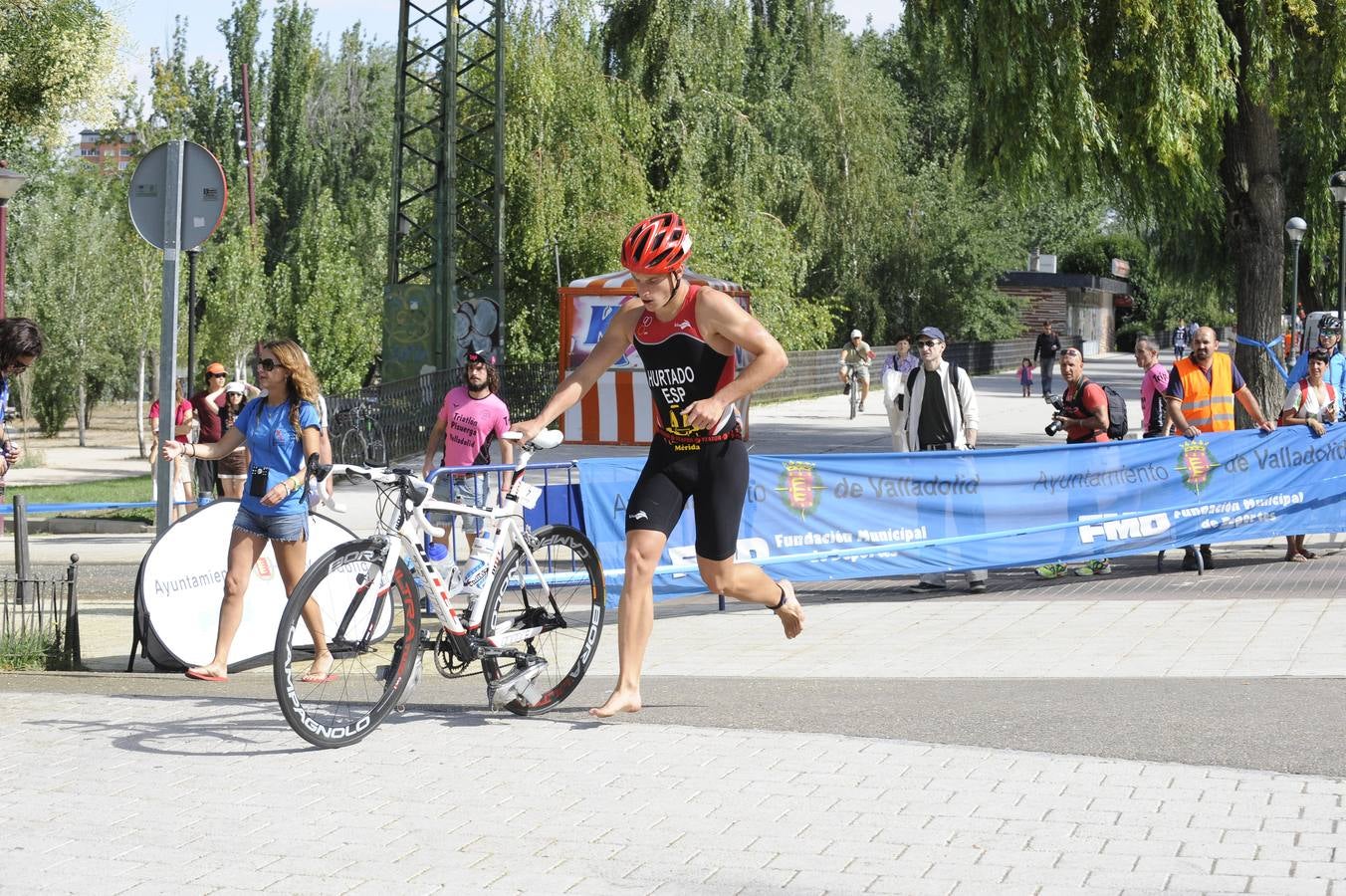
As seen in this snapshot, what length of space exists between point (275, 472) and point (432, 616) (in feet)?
5.87

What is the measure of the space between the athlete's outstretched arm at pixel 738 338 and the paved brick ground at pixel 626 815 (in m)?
1.36

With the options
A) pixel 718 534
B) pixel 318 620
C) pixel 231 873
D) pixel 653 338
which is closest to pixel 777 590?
pixel 718 534

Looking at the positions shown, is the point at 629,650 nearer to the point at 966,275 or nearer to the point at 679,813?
the point at 679,813

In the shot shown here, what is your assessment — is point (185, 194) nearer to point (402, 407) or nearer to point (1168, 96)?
point (1168, 96)

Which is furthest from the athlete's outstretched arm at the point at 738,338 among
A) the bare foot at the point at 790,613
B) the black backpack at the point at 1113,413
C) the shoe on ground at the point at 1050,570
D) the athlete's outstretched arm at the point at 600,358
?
the black backpack at the point at 1113,413

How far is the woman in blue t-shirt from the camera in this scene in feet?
26.8

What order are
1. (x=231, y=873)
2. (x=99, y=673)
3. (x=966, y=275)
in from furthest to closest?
(x=966, y=275) → (x=99, y=673) → (x=231, y=873)

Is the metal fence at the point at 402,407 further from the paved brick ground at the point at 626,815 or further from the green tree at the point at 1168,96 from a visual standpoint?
the paved brick ground at the point at 626,815

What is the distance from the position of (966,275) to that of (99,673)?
5011 cm

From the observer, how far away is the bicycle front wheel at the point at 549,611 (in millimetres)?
6953

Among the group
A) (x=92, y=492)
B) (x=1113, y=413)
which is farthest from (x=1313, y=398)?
(x=92, y=492)

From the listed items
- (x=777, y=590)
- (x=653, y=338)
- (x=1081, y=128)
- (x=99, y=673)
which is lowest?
(x=99, y=673)

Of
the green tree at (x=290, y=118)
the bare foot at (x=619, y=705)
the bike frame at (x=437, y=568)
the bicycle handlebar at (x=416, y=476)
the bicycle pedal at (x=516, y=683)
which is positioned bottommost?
the bare foot at (x=619, y=705)

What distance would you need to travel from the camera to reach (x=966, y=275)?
2228 inches
